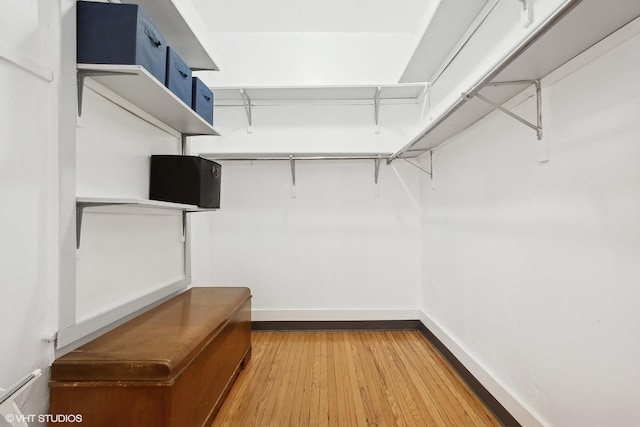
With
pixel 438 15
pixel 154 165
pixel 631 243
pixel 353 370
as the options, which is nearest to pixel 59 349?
pixel 154 165

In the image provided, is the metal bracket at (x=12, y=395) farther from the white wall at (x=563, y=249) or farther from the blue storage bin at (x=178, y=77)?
the white wall at (x=563, y=249)

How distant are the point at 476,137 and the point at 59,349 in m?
2.17

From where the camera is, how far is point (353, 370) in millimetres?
1866

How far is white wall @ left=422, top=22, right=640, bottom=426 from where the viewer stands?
86 cm

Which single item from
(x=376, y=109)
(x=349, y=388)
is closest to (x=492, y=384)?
(x=349, y=388)

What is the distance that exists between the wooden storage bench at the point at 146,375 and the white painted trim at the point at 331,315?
1143mm

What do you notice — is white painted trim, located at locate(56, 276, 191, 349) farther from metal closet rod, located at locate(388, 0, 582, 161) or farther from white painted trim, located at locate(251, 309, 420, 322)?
metal closet rod, located at locate(388, 0, 582, 161)

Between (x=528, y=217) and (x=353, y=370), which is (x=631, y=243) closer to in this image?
(x=528, y=217)

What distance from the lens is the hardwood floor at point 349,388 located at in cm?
145

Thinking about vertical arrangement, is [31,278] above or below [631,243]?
below

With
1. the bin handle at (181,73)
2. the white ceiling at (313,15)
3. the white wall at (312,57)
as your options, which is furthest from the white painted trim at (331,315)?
the white ceiling at (313,15)

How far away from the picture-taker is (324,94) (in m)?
2.43

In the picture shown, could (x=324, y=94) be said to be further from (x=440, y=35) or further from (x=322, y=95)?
(x=440, y=35)

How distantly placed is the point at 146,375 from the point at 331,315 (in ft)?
5.80
